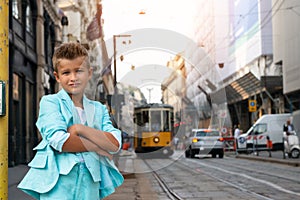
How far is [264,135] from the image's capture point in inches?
1116

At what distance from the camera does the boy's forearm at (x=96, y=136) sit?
226 cm

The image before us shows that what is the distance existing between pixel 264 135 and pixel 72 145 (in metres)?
26.9

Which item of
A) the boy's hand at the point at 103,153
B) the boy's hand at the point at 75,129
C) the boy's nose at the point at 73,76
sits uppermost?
the boy's nose at the point at 73,76

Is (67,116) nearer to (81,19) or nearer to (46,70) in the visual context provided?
(46,70)

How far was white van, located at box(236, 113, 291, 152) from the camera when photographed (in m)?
→ 28.0

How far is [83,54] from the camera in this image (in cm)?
237

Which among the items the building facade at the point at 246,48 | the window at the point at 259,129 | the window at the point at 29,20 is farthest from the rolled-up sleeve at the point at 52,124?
the building facade at the point at 246,48

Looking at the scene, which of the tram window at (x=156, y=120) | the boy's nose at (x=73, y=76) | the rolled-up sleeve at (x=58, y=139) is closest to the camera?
the rolled-up sleeve at (x=58, y=139)

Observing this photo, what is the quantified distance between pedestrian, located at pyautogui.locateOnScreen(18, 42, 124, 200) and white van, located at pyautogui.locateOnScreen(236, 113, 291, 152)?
2545cm

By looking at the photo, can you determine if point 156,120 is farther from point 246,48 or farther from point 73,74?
point 246,48

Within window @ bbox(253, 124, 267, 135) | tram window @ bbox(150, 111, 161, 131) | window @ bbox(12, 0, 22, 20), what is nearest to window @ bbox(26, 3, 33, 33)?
window @ bbox(12, 0, 22, 20)

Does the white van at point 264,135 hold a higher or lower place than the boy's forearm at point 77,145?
lower

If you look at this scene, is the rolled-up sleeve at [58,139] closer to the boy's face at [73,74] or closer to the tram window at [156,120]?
the boy's face at [73,74]

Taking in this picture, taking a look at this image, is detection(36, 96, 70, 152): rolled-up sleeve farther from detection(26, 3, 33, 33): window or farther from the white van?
the white van
